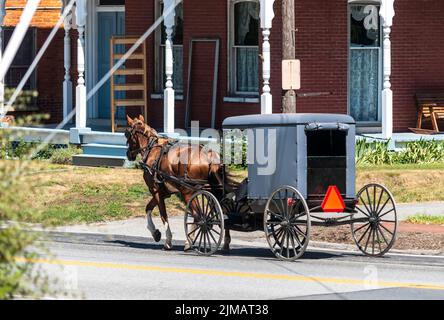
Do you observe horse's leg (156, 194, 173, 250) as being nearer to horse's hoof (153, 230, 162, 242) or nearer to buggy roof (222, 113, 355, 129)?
horse's hoof (153, 230, 162, 242)

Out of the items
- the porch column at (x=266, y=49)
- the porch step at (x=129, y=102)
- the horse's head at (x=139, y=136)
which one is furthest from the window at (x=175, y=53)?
the horse's head at (x=139, y=136)

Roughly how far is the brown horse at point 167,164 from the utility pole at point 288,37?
9.16 feet

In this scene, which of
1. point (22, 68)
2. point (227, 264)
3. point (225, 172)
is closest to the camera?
point (227, 264)

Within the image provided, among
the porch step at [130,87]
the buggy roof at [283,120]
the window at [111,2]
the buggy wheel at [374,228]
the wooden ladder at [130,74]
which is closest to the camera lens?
the buggy roof at [283,120]

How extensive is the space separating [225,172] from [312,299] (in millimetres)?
4548

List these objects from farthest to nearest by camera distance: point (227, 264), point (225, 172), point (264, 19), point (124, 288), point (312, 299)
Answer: point (264, 19) → point (225, 172) → point (227, 264) → point (124, 288) → point (312, 299)

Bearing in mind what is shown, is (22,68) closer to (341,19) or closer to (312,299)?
(341,19)

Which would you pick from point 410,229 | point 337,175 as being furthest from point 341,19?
point 337,175

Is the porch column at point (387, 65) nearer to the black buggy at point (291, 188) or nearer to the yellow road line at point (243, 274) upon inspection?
the black buggy at point (291, 188)

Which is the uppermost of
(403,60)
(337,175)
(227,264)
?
(403,60)

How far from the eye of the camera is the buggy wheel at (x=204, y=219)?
16719mm

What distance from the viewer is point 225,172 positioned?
17.2 meters

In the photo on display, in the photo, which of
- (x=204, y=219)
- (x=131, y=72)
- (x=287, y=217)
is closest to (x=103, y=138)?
(x=131, y=72)

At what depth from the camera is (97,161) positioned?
25766 mm
